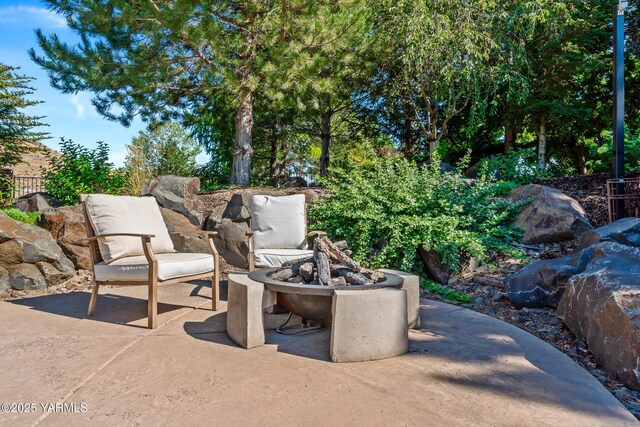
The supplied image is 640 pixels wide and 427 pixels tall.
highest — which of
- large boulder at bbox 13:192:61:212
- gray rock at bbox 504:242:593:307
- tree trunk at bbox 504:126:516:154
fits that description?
tree trunk at bbox 504:126:516:154

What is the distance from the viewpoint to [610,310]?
225 centimetres

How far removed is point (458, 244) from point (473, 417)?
7.89 ft

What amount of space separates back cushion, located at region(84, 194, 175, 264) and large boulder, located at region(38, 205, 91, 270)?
1.66 metres

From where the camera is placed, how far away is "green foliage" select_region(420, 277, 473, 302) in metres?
3.68

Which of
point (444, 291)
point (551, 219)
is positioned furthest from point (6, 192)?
point (551, 219)

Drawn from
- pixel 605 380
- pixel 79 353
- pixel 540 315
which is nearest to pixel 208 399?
pixel 79 353

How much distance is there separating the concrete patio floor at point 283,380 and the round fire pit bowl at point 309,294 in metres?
0.17

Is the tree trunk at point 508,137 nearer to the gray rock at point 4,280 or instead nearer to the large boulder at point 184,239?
the large boulder at point 184,239

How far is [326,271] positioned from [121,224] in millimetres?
1790

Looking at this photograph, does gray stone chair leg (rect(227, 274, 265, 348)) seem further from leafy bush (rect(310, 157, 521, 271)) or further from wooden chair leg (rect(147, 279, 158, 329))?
leafy bush (rect(310, 157, 521, 271))

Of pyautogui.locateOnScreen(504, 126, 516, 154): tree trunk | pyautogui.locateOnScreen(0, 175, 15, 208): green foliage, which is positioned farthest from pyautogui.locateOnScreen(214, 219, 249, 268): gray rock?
pyautogui.locateOnScreen(504, 126, 516, 154): tree trunk

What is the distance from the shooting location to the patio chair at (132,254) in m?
2.93

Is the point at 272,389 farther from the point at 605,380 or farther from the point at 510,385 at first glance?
the point at 605,380

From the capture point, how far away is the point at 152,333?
2.79 meters
